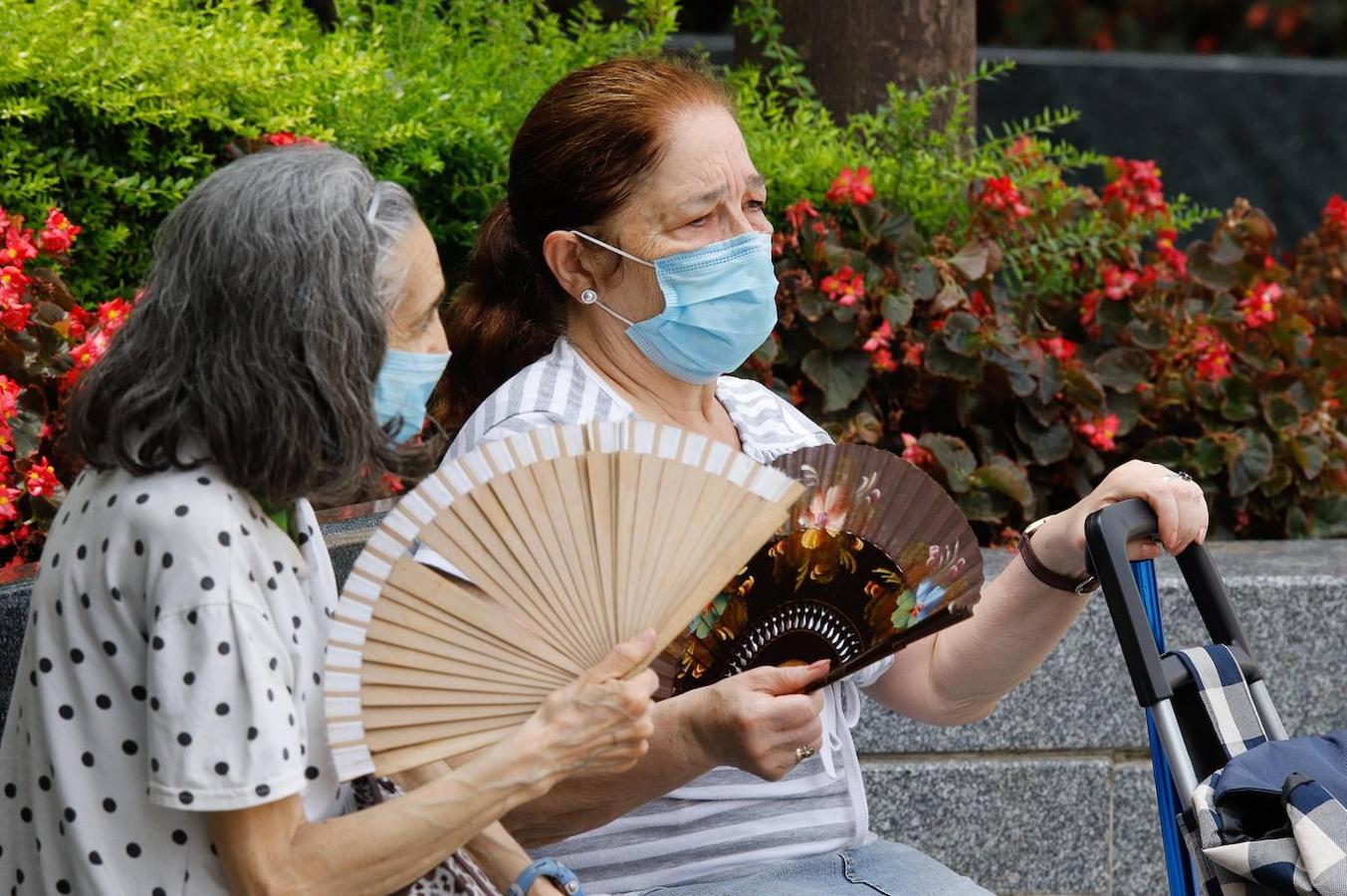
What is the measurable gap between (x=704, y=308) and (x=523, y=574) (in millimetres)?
799

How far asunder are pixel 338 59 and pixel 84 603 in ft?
8.22

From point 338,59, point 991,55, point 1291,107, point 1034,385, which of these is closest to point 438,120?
point 338,59

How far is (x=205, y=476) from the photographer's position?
5.86ft

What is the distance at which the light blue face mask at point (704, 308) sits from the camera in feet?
8.47

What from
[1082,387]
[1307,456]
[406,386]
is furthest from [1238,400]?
[406,386]

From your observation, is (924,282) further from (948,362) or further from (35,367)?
(35,367)

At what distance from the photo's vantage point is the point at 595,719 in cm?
185

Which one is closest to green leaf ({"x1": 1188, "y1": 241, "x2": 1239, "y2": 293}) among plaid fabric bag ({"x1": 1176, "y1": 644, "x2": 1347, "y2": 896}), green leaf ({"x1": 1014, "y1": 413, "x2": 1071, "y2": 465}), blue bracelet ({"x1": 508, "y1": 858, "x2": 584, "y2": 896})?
green leaf ({"x1": 1014, "y1": 413, "x2": 1071, "y2": 465})

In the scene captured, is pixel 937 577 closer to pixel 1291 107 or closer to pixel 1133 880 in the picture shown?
pixel 1133 880

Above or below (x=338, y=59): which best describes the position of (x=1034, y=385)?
below

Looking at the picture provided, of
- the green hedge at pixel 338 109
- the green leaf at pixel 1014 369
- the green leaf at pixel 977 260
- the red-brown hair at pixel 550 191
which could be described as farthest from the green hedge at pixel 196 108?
the green leaf at pixel 1014 369

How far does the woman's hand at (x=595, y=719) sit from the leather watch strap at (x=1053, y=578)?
34.7 inches

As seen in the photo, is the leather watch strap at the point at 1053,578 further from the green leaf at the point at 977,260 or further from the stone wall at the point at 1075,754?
the green leaf at the point at 977,260

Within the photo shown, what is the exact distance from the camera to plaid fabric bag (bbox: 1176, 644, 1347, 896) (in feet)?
6.32
